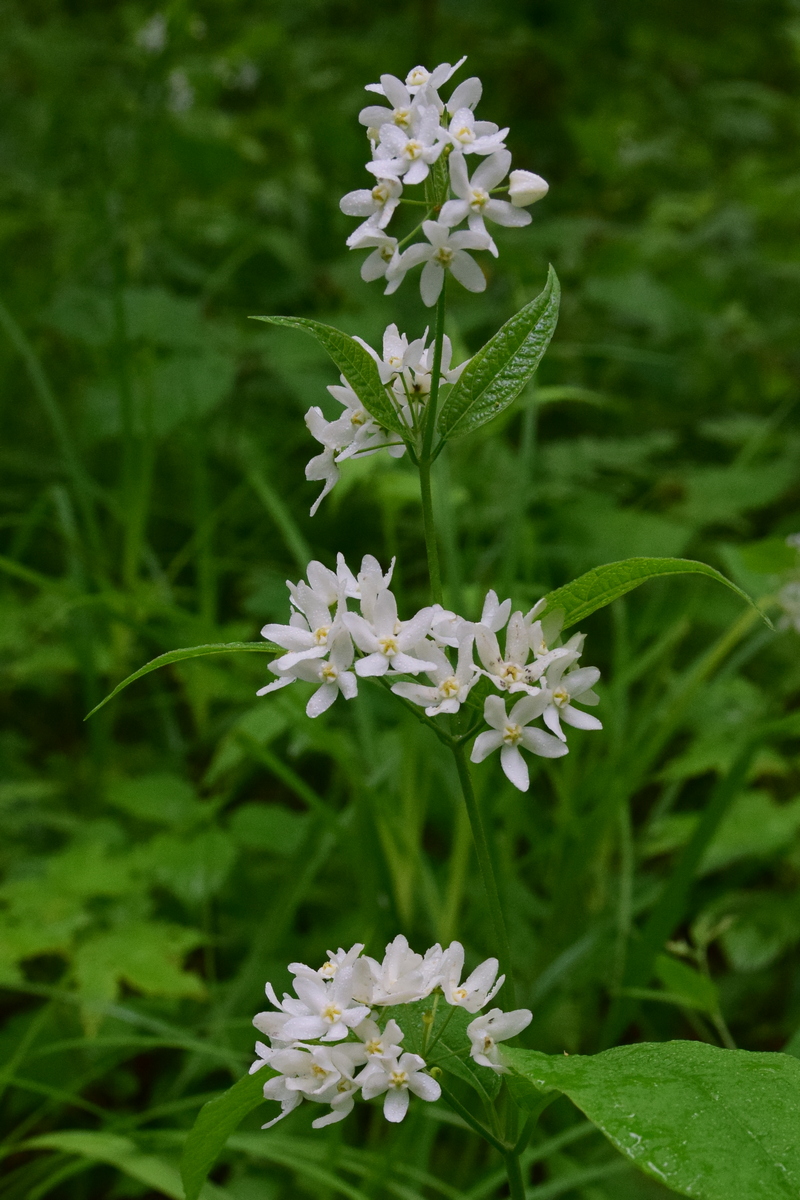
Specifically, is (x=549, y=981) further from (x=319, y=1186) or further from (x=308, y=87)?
(x=308, y=87)

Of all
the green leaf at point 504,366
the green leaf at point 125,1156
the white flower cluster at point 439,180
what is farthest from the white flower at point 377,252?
the green leaf at point 125,1156

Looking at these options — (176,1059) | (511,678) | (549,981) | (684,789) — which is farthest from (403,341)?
(684,789)

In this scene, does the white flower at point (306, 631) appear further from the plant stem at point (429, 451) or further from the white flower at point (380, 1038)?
the white flower at point (380, 1038)

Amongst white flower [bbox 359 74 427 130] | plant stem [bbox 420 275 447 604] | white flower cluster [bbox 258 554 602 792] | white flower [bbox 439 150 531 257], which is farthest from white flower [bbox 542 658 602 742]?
white flower [bbox 359 74 427 130]

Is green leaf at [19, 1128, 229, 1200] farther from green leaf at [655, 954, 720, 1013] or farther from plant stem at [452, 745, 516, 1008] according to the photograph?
plant stem at [452, 745, 516, 1008]

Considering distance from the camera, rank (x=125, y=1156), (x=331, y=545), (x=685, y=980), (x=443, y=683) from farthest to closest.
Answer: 1. (x=331, y=545)
2. (x=125, y=1156)
3. (x=685, y=980)
4. (x=443, y=683)

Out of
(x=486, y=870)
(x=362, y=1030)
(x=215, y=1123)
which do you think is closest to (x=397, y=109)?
(x=486, y=870)

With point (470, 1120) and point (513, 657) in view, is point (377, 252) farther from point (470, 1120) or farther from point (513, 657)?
point (470, 1120)
